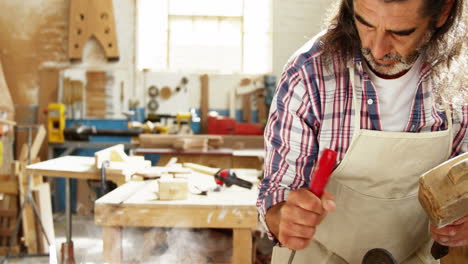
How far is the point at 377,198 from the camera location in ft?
4.28

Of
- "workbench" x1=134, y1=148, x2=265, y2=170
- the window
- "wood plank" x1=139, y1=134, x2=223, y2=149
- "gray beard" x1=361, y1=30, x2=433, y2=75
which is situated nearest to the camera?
"gray beard" x1=361, y1=30, x2=433, y2=75

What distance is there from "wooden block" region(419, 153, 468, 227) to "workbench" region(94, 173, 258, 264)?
91cm

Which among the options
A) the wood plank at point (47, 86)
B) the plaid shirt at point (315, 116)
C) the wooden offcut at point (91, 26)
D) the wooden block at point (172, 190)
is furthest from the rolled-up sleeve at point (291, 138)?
the wood plank at point (47, 86)

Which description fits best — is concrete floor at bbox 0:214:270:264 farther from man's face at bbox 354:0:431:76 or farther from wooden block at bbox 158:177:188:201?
man's face at bbox 354:0:431:76

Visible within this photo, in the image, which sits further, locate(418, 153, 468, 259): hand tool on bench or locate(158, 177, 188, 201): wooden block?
locate(158, 177, 188, 201): wooden block

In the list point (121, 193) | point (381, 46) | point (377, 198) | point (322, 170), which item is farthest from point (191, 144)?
point (322, 170)

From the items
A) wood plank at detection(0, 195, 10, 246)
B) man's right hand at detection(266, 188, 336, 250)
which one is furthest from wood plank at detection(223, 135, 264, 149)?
man's right hand at detection(266, 188, 336, 250)

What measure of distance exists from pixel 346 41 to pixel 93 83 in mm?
4428

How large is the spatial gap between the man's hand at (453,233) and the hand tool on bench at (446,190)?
0.18m

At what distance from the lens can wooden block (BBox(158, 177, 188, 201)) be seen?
1.79m

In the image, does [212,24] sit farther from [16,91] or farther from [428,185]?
[428,185]

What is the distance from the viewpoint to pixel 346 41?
1272mm

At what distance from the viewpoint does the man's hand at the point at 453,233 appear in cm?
107

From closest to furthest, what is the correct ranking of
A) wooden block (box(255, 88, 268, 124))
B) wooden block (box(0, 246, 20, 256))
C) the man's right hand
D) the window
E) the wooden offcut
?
the man's right hand → wooden block (box(0, 246, 20, 256)) → the wooden offcut → wooden block (box(255, 88, 268, 124)) → the window
